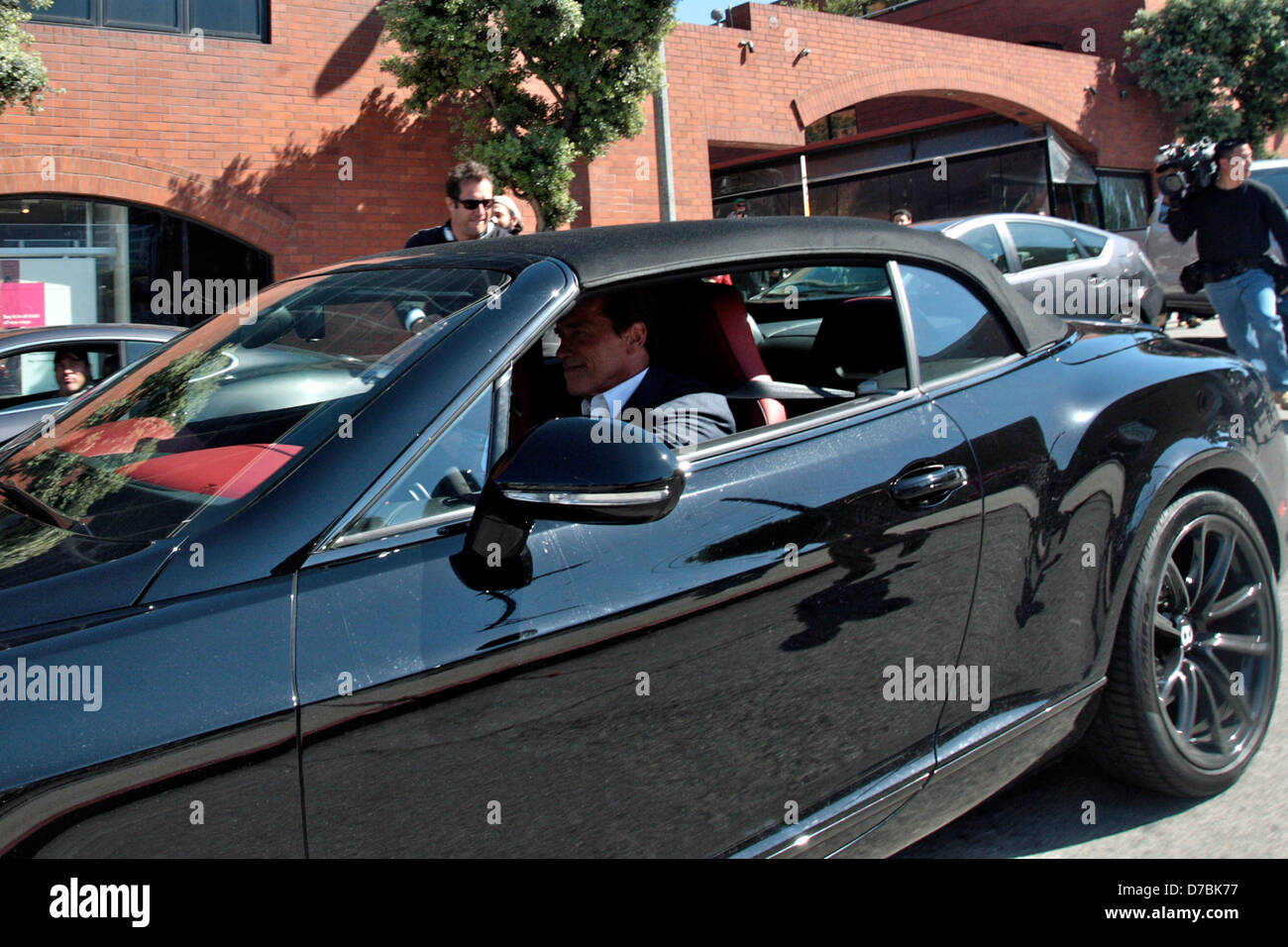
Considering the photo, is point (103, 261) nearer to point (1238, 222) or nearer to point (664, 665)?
point (1238, 222)

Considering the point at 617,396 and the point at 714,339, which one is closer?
the point at 617,396

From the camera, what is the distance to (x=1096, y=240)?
10383 mm

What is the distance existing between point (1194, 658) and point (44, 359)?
19.1ft

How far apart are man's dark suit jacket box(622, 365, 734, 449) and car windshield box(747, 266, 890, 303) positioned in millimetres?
382

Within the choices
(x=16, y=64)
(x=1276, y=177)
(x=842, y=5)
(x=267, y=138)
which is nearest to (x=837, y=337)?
(x=16, y=64)

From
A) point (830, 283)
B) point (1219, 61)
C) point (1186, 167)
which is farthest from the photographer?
point (1219, 61)

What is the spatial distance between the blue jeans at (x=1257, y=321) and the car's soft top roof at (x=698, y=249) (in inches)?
202

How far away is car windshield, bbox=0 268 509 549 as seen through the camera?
72.6 inches

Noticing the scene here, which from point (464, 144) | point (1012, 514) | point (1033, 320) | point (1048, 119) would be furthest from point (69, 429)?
point (1048, 119)

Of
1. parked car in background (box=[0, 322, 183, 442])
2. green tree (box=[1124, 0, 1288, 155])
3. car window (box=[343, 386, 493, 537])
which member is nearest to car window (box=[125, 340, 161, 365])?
parked car in background (box=[0, 322, 183, 442])

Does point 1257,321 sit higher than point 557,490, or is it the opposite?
point 1257,321

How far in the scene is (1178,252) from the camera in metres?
13.3
